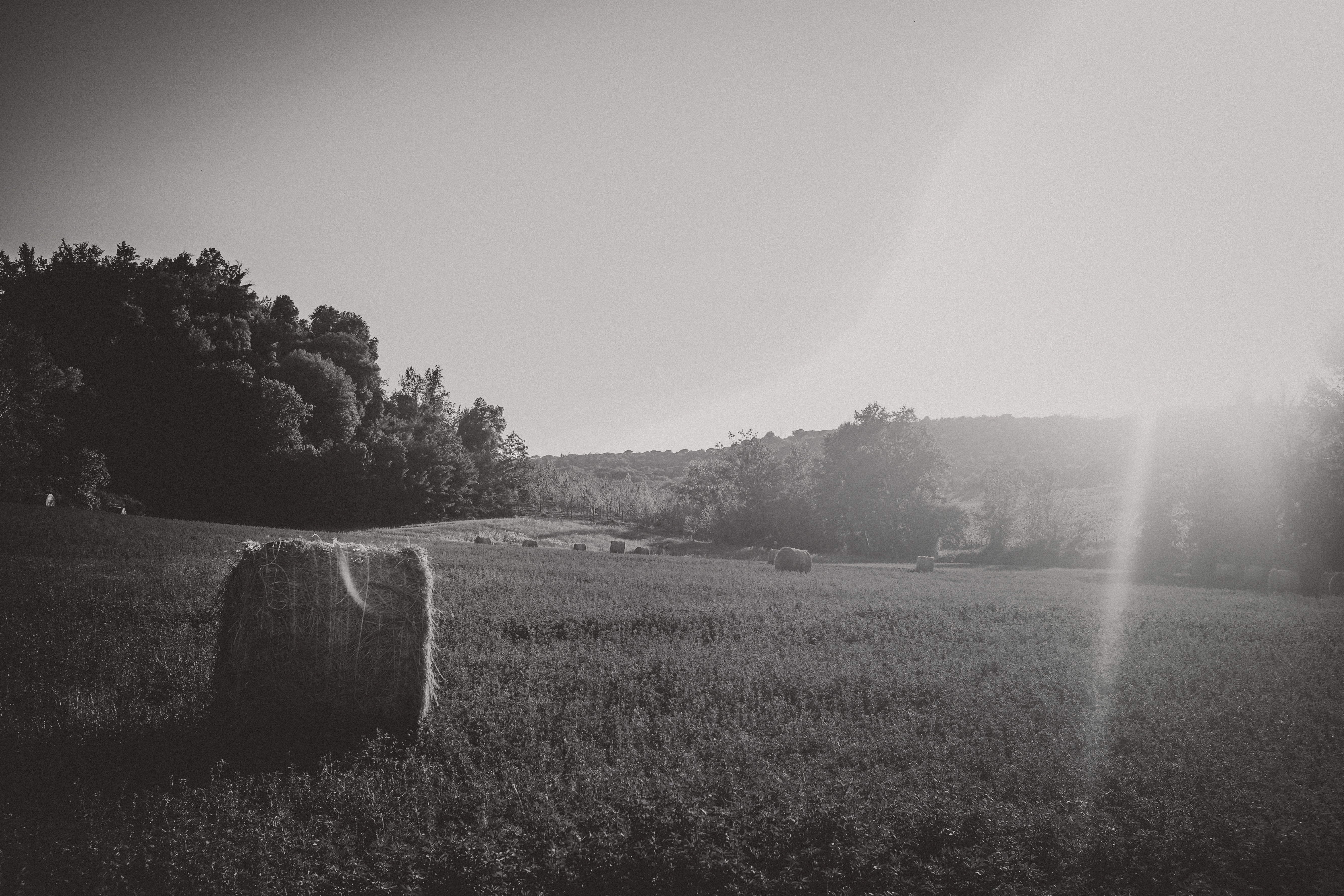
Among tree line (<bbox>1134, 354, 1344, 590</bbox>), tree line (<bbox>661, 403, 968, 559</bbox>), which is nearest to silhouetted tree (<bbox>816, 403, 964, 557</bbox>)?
tree line (<bbox>661, 403, 968, 559</bbox>)

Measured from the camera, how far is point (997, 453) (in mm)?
125312

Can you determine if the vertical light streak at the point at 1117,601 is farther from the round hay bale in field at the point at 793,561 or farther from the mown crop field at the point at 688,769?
the round hay bale in field at the point at 793,561

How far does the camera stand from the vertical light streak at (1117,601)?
7.81 meters

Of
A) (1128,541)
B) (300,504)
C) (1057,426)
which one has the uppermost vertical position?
(1057,426)

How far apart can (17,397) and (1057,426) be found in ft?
481

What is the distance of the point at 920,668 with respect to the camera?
1118 cm

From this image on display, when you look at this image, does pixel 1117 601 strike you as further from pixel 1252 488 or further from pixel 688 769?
pixel 1252 488

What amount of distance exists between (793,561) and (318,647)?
1069 inches

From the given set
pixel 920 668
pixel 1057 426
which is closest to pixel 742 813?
pixel 920 668

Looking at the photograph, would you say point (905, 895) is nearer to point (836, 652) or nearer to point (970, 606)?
point (836, 652)

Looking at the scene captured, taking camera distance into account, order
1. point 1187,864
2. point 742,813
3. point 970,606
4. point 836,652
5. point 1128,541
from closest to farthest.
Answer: point 1187,864 < point 742,813 < point 836,652 < point 970,606 < point 1128,541

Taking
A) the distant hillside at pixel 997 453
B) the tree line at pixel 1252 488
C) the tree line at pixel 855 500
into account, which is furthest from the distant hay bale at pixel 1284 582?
the distant hillside at pixel 997 453

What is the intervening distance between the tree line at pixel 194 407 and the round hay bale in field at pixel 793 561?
32327 mm

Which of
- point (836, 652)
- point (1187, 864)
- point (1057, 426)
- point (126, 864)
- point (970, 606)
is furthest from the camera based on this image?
point (1057, 426)
